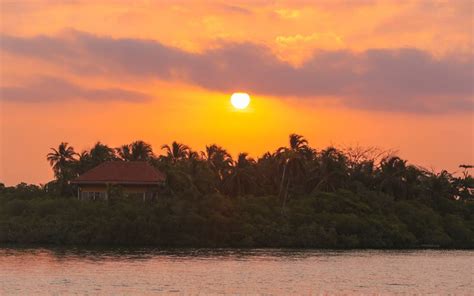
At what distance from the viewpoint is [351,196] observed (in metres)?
102

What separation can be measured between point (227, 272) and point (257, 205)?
37.4 meters

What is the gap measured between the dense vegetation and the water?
8264mm

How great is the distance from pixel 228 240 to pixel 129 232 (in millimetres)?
12028

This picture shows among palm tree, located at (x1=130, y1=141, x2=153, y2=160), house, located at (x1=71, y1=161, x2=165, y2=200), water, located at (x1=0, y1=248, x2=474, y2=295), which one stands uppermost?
palm tree, located at (x1=130, y1=141, x2=153, y2=160)

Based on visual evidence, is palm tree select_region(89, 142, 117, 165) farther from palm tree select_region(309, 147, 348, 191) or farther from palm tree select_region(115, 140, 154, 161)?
palm tree select_region(309, 147, 348, 191)

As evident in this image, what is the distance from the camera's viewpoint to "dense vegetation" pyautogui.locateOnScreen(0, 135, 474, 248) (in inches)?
3597

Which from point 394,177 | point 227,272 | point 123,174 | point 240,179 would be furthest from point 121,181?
point 227,272

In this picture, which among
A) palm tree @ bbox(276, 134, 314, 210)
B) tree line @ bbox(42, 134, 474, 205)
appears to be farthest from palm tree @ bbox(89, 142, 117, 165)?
palm tree @ bbox(276, 134, 314, 210)

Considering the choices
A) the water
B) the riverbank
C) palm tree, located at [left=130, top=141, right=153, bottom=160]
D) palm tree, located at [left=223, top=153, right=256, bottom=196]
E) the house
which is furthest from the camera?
palm tree, located at [left=130, top=141, right=153, bottom=160]

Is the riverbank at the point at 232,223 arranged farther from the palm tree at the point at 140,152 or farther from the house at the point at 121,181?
the palm tree at the point at 140,152

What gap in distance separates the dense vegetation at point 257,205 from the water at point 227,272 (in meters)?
8.26

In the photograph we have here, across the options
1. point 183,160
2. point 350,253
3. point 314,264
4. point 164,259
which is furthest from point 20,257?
point 183,160

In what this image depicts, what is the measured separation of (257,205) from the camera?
96.8m

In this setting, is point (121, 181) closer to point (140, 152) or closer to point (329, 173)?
point (140, 152)
